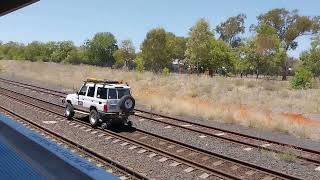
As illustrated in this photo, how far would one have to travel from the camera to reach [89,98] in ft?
63.4

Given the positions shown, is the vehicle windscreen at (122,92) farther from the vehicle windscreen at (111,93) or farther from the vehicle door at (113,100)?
the vehicle door at (113,100)

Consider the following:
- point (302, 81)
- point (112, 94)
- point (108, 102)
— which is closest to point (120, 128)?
point (108, 102)

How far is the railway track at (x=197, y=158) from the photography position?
37.6 feet

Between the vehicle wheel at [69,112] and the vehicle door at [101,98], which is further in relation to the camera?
the vehicle wheel at [69,112]

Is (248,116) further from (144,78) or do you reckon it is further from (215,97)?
(144,78)

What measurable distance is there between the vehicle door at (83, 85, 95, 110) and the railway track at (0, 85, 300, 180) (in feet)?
3.54

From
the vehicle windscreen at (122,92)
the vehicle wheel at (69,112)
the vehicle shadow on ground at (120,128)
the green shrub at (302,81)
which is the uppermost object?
the vehicle windscreen at (122,92)

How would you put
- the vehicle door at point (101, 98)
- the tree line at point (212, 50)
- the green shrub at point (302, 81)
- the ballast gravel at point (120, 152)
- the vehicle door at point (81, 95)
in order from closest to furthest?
the ballast gravel at point (120, 152)
the vehicle door at point (101, 98)
the vehicle door at point (81, 95)
the green shrub at point (302, 81)
the tree line at point (212, 50)

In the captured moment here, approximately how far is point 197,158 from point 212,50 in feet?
196

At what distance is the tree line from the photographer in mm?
70750

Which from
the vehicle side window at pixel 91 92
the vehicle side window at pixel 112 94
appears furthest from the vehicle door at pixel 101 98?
the vehicle side window at pixel 91 92

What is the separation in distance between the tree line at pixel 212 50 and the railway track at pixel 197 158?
4488 centimetres

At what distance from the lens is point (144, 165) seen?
12.5m

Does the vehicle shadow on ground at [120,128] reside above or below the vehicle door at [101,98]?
below
